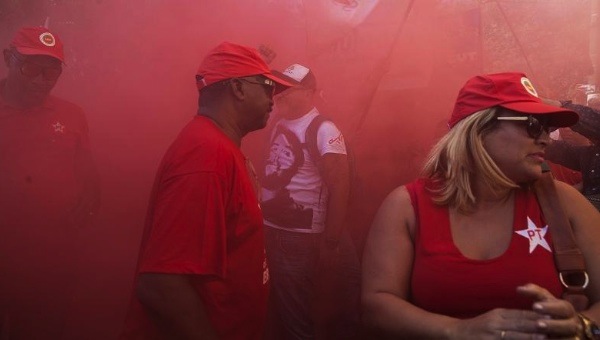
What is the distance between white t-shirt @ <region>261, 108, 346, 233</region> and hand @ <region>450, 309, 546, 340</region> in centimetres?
239

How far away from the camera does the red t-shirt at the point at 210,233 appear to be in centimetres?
176

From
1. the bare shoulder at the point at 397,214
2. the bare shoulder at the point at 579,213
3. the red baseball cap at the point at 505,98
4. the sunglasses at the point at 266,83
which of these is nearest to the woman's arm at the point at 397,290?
the bare shoulder at the point at 397,214

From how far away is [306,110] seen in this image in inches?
158

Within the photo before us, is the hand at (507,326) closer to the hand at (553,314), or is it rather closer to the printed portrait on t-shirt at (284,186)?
the hand at (553,314)

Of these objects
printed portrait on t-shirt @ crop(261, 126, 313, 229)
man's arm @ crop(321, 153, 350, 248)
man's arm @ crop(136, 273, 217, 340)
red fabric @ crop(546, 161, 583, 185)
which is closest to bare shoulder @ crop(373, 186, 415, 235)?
man's arm @ crop(136, 273, 217, 340)

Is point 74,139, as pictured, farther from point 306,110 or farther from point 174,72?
point 306,110

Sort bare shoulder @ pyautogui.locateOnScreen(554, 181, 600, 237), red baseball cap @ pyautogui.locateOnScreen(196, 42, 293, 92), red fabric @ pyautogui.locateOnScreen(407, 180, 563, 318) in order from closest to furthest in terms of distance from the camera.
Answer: red fabric @ pyautogui.locateOnScreen(407, 180, 563, 318), bare shoulder @ pyautogui.locateOnScreen(554, 181, 600, 237), red baseball cap @ pyautogui.locateOnScreen(196, 42, 293, 92)

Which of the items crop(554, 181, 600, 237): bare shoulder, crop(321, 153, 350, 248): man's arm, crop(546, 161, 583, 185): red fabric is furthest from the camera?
crop(546, 161, 583, 185): red fabric

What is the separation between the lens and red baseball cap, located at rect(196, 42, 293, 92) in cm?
218

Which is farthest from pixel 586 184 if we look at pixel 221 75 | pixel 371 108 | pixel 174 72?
pixel 174 72

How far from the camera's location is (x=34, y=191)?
3.33 metres

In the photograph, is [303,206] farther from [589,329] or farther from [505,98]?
→ [589,329]

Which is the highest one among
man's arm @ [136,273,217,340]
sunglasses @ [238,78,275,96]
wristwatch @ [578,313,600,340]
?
sunglasses @ [238,78,275,96]

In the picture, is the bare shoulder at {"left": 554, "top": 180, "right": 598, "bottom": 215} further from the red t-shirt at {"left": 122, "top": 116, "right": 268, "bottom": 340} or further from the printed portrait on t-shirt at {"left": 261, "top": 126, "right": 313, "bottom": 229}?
the printed portrait on t-shirt at {"left": 261, "top": 126, "right": 313, "bottom": 229}
